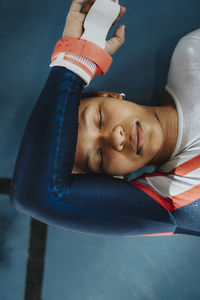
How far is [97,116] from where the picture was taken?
773mm

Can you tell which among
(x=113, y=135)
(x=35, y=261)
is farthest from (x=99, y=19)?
(x=35, y=261)

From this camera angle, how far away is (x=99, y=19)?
0.71 m

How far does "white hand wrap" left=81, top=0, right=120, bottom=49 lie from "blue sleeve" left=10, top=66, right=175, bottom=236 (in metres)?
0.12

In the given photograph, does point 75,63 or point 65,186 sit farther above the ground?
point 75,63

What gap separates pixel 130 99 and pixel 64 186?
1.94 feet

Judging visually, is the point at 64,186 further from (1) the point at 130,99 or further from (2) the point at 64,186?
(1) the point at 130,99

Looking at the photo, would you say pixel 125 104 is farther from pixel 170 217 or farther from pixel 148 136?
pixel 170 217

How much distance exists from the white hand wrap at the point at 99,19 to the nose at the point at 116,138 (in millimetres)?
249

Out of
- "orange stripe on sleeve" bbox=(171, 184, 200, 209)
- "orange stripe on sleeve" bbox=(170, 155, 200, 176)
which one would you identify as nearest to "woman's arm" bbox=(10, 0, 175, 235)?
"orange stripe on sleeve" bbox=(171, 184, 200, 209)

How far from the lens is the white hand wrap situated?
27.4 inches

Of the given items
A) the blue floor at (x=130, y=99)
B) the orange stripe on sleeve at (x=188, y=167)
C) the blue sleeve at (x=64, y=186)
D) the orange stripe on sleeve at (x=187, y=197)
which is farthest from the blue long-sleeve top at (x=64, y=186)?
the blue floor at (x=130, y=99)

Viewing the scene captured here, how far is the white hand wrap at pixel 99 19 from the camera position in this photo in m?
0.70

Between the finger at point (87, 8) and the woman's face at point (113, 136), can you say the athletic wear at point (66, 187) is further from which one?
the finger at point (87, 8)

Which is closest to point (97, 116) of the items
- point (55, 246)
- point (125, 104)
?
point (125, 104)
